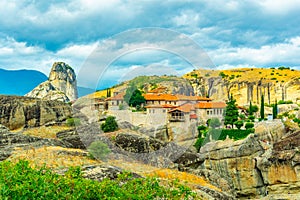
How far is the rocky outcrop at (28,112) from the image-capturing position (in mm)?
15508

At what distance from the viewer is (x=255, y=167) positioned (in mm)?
23500

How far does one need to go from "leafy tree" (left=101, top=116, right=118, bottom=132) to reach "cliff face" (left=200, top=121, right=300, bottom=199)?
30.1 ft

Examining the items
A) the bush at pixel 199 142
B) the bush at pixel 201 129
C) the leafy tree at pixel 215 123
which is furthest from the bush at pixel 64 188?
the bush at pixel 199 142

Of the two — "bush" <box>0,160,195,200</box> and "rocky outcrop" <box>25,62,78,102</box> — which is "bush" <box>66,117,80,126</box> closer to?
"bush" <box>0,160,195,200</box>

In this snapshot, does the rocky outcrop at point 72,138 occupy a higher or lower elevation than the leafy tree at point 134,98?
lower

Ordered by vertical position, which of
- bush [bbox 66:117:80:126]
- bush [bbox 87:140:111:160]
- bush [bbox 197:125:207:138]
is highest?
bush [bbox 66:117:80:126]

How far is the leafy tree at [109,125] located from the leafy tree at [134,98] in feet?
5.78

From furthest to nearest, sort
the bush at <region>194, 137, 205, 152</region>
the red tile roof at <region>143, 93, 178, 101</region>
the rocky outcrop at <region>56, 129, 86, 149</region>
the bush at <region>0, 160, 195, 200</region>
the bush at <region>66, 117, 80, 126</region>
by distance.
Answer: the bush at <region>194, 137, 205, 152</region> → the red tile roof at <region>143, 93, 178, 101</region> → the bush at <region>66, 117, 80, 126</region> → the rocky outcrop at <region>56, 129, 86, 149</region> → the bush at <region>0, 160, 195, 200</region>

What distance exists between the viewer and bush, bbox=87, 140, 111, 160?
1086cm

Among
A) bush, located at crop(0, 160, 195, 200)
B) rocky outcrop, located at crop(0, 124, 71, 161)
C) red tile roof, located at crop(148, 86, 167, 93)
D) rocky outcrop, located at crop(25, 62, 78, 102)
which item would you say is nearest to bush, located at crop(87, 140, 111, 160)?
rocky outcrop, located at crop(0, 124, 71, 161)

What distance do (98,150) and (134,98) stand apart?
682cm

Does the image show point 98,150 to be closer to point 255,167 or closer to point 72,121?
point 72,121

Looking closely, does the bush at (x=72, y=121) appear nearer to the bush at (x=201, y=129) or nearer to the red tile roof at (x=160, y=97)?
the red tile roof at (x=160, y=97)

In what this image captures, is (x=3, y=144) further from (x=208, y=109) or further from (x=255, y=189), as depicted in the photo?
(x=255, y=189)
